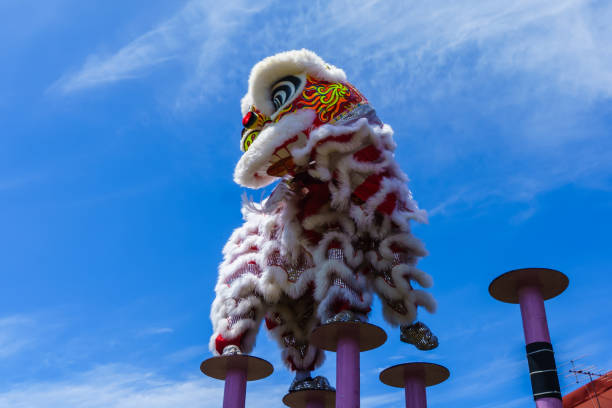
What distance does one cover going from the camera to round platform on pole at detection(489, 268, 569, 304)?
5512 millimetres

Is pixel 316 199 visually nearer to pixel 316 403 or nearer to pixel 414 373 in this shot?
pixel 414 373

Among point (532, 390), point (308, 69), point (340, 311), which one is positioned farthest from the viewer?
point (308, 69)

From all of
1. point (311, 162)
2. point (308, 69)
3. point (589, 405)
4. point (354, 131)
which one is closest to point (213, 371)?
point (311, 162)

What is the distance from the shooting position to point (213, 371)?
684 cm

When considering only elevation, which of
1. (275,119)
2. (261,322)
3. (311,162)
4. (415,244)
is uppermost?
(275,119)

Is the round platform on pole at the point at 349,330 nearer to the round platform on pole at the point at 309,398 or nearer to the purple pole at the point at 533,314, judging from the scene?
the round platform on pole at the point at 309,398

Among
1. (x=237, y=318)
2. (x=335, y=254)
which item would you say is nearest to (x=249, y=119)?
(x=335, y=254)

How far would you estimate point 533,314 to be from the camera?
5.61 meters

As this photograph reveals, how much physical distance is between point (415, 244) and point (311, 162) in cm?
144

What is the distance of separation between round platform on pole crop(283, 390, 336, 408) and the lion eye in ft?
11.0

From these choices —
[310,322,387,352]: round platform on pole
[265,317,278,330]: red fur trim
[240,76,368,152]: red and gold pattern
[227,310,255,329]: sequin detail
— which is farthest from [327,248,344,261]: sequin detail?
[265,317,278,330]: red fur trim

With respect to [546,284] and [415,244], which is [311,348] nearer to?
[415,244]

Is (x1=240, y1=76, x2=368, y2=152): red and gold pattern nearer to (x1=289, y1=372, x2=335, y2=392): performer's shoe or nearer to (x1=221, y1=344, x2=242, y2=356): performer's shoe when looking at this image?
(x1=221, y1=344, x2=242, y2=356): performer's shoe

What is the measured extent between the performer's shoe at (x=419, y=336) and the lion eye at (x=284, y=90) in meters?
2.83
